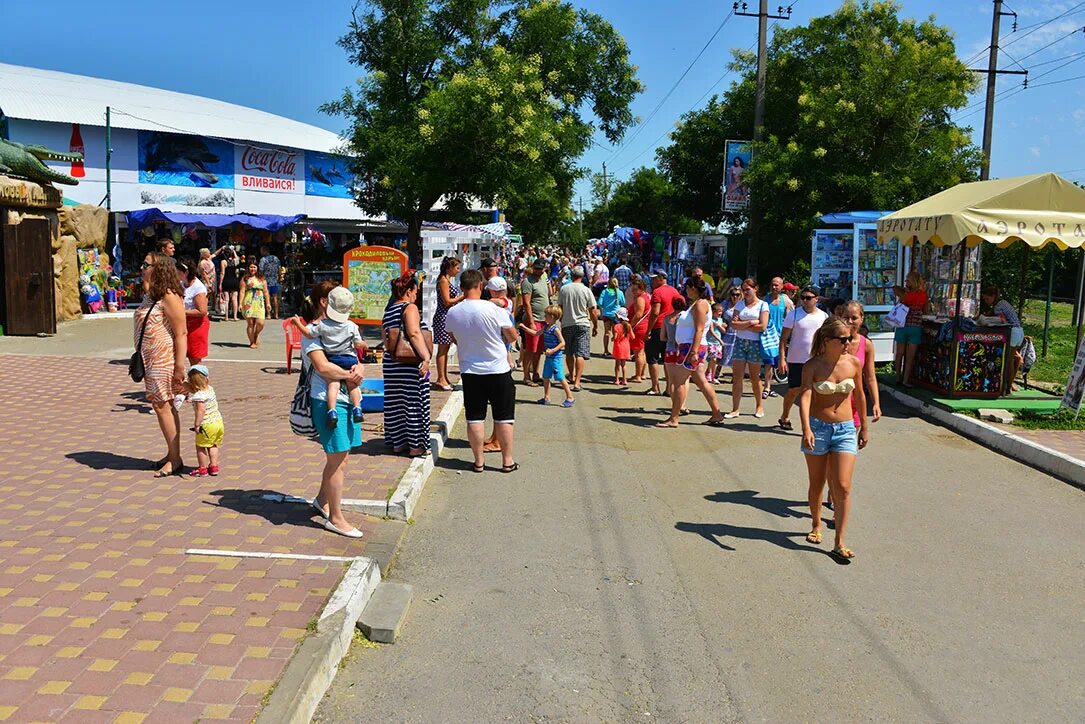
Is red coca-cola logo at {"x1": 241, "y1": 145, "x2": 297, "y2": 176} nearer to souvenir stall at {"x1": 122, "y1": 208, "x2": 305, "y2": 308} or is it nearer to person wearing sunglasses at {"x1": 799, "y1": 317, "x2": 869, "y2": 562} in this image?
souvenir stall at {"x1": 122, "y1": 208, "x2": 305, "y2": 308}

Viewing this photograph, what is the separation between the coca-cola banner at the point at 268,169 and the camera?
38875mm

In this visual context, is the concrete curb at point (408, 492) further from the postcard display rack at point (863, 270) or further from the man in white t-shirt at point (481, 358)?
the postcard display rack at point (863, 270)

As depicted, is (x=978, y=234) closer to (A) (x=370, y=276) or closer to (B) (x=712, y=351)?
(B) (x=712, y=351)

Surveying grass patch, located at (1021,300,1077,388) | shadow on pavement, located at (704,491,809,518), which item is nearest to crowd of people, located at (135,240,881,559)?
shadow on pavement, located at (704,491,809,518)

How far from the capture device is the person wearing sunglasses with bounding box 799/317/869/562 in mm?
6234

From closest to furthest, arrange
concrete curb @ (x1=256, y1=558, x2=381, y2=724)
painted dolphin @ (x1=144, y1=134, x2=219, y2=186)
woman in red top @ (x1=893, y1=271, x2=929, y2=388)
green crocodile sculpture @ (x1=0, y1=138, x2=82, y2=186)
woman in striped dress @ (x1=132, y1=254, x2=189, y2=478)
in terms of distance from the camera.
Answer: concrete curb @ (x1=256, y1=558, x2=381, y2=724)
woman in striped dress @ (x1=132, y1=254, x2=189, y2=478)
woman in red top @ (x1=893, y1=271, x2=929, y2=388)
green crocodile sculpture @ (x1=0, y1=138, x2=82, y2=186)
painted dolphin @ (x1=144, y1=134, x2=219, y2=186)

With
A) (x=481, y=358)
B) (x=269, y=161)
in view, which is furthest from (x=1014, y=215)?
(x=269, y=161)

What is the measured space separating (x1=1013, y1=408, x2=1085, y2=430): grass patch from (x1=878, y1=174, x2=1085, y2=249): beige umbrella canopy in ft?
6.59

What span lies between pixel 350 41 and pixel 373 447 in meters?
15.8

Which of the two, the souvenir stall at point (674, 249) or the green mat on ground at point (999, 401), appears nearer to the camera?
the green mat on ground at point (999, 401)

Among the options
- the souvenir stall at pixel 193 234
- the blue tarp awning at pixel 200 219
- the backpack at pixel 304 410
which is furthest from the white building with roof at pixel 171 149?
the backpack at pixel 304 410

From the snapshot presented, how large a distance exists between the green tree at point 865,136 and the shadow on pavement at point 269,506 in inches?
633

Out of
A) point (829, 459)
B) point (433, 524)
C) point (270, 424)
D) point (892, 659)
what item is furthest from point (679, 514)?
point (270, 424)

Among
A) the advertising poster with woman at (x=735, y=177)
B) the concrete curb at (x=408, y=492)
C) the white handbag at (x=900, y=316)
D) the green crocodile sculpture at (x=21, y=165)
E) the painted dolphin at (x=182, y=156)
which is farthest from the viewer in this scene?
the painted dolphin at (x=182, y=156)
